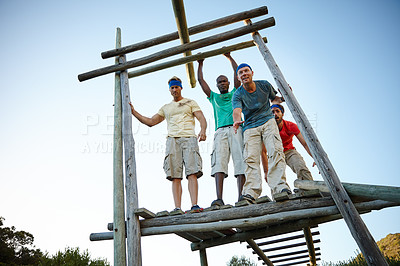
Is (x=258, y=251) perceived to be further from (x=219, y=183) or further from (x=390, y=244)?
(x=390, y=244)

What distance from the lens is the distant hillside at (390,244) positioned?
1491 cm

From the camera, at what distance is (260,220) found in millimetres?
3984

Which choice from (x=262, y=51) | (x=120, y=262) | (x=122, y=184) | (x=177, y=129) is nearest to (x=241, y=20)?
(x=262, y=51)

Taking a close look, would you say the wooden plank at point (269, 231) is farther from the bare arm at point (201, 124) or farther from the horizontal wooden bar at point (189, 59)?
the horizontal wooden bar at point (189, 59)

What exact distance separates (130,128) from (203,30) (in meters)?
2.01

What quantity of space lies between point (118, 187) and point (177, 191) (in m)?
0.82

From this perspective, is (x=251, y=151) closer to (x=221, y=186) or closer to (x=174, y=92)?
(x=221, y=186)

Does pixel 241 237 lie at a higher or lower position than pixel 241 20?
lower

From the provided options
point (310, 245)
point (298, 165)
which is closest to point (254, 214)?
point (298, 165)

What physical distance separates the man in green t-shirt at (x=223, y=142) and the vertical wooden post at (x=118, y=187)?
1.22m

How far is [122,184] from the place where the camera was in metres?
→ 4.69

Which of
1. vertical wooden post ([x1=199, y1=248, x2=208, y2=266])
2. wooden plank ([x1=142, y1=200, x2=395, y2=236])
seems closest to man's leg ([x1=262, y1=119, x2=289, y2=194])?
wooden plank ([x1=142, y1=200, x2=395, y2=236])

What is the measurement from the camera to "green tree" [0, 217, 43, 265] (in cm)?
1964

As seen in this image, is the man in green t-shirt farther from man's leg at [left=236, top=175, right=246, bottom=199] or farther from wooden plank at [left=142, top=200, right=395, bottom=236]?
wooden plank at [left=142, top=200, right=395, bottom=236]
